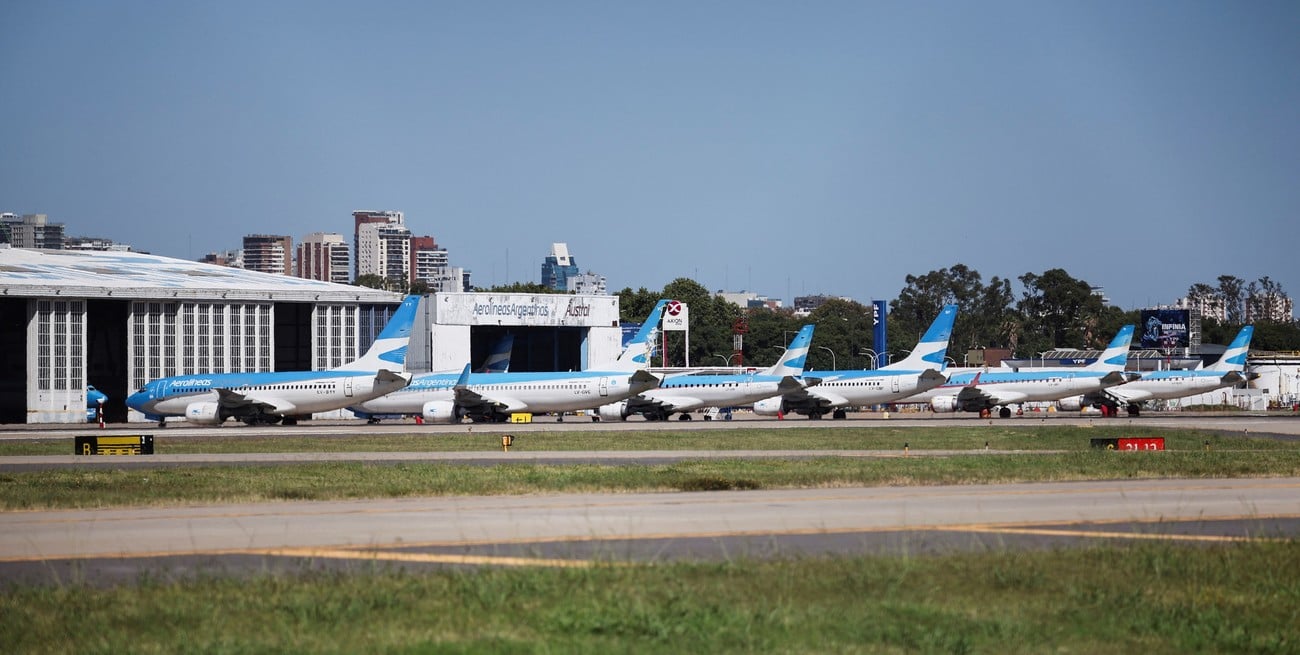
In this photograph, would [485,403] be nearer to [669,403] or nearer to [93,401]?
[669,403]

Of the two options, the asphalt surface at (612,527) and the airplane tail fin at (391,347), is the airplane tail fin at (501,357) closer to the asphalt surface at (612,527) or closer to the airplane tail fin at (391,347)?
the airplane tail fin at (391,347)

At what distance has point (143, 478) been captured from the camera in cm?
3516

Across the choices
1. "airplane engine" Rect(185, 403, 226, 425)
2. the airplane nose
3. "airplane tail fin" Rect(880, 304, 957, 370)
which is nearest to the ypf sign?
"airplane tail fin" Rect(880, 304, 957, 370)

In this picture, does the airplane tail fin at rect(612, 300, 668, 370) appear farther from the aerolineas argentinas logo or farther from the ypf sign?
the ypf sign

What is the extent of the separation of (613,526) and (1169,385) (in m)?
82.6

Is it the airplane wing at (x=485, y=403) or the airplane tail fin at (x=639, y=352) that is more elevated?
the airplane tail fin at (x=639, y=352)

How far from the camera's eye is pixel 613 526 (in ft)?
74.0

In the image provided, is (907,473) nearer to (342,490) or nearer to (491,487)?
(491,487)

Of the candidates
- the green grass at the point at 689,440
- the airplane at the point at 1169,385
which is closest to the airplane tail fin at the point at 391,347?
the green grass at the point at 689,440

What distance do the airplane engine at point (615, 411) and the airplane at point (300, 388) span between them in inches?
556

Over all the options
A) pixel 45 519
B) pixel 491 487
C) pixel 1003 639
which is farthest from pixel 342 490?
pixel 1003 639

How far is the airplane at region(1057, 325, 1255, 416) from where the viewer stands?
9525 cm

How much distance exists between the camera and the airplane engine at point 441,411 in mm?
78525

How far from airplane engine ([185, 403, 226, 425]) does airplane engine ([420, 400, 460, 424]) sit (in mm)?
11347
